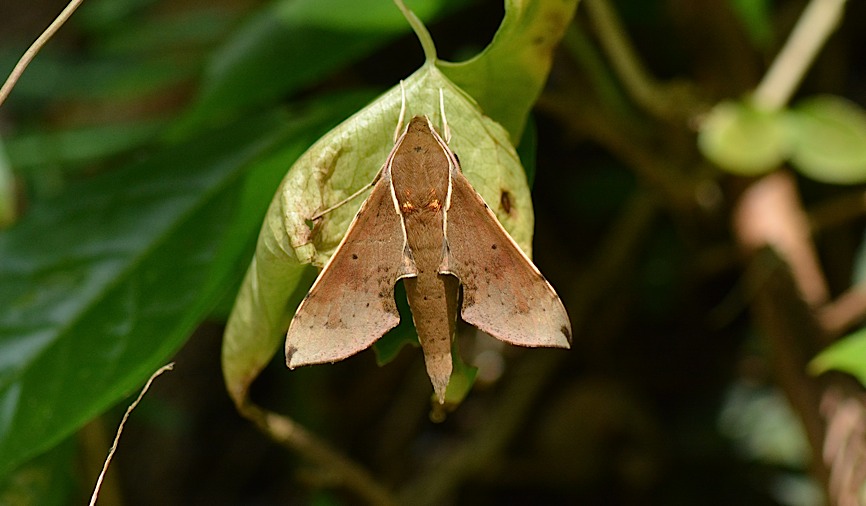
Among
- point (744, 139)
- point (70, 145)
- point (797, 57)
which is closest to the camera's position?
point (744, 139)

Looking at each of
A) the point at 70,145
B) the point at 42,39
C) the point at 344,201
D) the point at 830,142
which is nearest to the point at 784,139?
the point at 830,142

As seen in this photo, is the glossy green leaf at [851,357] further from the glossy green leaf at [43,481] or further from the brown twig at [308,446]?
the glossy green leaf at [43,481]

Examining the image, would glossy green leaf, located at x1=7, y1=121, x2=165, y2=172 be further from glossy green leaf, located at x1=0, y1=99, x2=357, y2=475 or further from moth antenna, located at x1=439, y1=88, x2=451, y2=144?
moth antenna, located at x1=439, y1=88, x2=451, y2=144

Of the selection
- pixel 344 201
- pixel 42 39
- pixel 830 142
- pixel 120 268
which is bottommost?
pixel 830 142

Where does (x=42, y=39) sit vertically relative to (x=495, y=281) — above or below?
above

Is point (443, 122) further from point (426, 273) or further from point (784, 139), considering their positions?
point (784, 139)

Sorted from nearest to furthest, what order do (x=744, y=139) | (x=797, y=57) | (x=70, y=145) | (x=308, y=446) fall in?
(x=308, y=446) → (x=744, y=139) → (x=797, y=57) → (x=70, y=145)

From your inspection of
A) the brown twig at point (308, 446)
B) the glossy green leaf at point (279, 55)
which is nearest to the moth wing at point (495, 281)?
the brown twig at point (308, 446)
